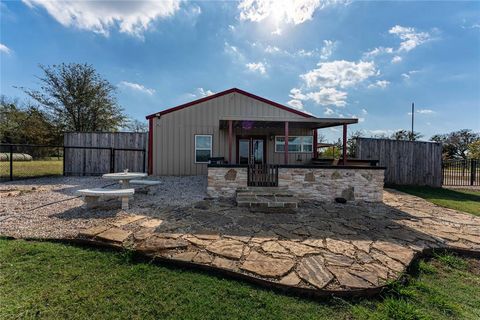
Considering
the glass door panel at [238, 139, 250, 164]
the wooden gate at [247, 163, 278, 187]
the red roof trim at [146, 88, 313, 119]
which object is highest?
the red roof trim at [146, 88, 313, 119]

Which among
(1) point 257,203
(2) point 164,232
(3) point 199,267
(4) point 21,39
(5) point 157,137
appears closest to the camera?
(3) point 199,267

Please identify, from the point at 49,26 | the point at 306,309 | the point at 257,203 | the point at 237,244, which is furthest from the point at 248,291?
the point at 49,26

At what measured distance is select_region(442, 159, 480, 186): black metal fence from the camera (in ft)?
35.4

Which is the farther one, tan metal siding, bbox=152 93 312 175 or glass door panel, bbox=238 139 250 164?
glass door panel, bbox=238 139 250 164

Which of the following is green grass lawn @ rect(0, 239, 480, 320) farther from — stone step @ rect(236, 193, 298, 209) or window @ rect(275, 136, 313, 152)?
window @ rect(275, 136, 313, 152)

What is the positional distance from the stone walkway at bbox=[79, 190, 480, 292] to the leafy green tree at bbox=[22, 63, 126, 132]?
16.1 meters

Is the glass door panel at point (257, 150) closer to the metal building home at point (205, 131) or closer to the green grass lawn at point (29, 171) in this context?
the metal building home at point (205, 131)

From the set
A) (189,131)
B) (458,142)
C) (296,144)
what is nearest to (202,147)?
(189,131)

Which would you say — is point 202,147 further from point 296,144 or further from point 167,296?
point 167,296

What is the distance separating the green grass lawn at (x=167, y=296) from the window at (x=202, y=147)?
7.17 meters

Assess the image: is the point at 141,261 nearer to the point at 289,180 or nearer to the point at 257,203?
the point at 257,203

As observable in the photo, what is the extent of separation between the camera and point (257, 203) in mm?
5078

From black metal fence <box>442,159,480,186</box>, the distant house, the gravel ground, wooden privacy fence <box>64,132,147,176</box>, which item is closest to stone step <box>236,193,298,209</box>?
the gravel ground

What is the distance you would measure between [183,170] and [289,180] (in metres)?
5.24
